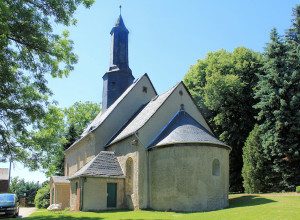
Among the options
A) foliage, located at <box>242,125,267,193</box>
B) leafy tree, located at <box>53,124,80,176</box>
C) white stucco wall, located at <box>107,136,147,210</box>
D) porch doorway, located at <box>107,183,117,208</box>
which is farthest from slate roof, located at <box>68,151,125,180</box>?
leafy tree, located at <box>53,124,80,176</box>

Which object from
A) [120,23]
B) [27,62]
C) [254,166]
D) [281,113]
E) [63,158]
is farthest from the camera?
[63,158]

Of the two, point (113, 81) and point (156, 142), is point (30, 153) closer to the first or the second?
point (156, 142)

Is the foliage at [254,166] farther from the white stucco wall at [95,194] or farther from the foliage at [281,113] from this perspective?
the white stucco wall at [95,194]

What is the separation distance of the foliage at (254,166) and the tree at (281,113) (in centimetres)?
80

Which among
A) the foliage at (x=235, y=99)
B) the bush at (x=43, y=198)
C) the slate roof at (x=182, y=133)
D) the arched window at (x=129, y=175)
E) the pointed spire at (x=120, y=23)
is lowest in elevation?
the bush at (x=43, y=198)

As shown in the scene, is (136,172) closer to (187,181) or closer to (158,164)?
(158,164)

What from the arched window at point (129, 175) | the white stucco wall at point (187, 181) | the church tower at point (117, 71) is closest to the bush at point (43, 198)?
the church tower at point (117, 71)

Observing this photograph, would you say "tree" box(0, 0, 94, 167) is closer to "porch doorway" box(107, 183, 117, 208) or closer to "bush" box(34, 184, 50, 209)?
"porch doorway" box(107, 183, 117, 208)

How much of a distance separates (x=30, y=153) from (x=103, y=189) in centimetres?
583

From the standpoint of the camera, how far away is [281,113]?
88.7 ft

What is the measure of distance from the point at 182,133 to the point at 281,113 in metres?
13.4

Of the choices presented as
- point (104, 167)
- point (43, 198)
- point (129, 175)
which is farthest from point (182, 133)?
point (43, 198)

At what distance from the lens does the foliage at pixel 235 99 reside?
110 feet

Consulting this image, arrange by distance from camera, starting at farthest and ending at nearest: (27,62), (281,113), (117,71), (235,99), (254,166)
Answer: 1. (235,99)
2. (117,71)
3. (254,166)
4. (281,113)
5. (27,62)
